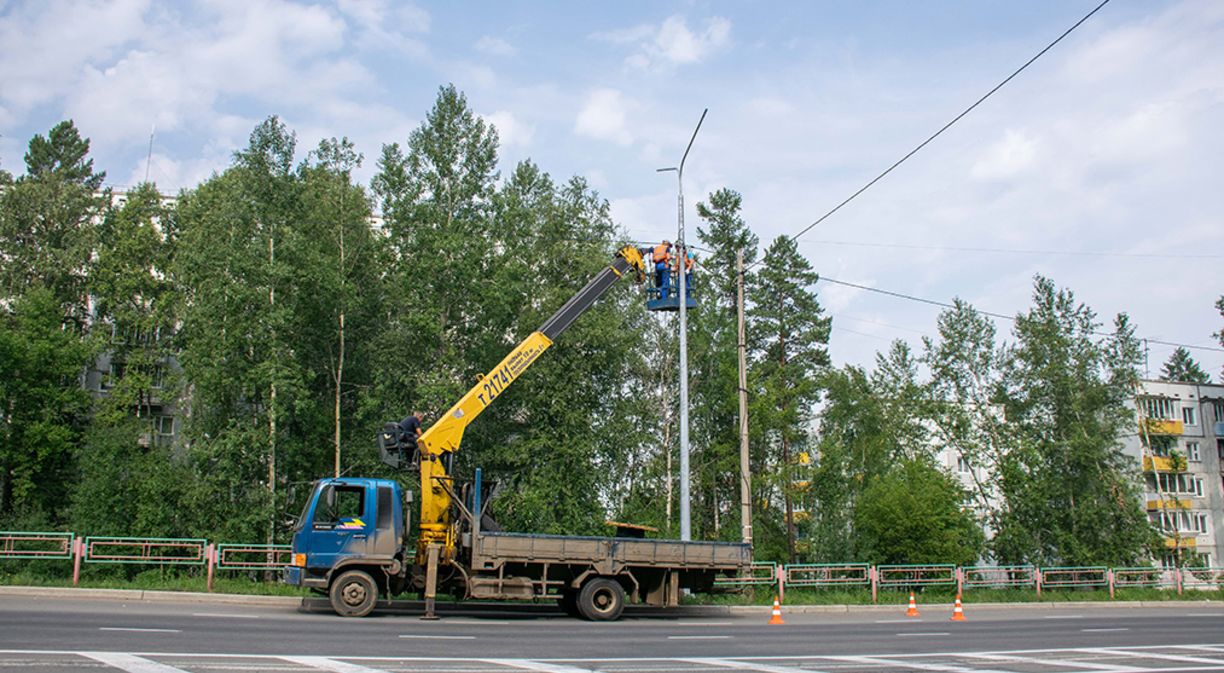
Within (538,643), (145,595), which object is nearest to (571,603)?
(538,643)

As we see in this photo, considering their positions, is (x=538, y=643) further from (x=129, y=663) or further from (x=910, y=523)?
(x=910, y=523)

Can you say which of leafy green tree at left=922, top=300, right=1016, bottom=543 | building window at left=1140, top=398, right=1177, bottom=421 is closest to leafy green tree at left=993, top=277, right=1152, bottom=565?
leafy green tree at left=922, top=300, right=1016, bottom=543

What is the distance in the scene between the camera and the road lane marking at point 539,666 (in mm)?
9580

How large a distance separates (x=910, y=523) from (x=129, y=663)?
29.5m

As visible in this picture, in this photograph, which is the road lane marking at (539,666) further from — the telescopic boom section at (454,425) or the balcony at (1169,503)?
the balcony at (1169,503)

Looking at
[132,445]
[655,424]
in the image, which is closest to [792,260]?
[655,424]

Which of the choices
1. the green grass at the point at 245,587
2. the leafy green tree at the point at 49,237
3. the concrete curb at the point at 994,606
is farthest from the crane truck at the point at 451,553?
the leafy green tree at the point at 49,237

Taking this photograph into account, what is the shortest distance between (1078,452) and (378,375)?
3435cm

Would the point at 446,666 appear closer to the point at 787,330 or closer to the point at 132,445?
the point at 132,445

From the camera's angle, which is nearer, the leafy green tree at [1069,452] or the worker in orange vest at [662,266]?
the worker in orange vest at [662,266]

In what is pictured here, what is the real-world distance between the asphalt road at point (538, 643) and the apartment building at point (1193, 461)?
45852 mm

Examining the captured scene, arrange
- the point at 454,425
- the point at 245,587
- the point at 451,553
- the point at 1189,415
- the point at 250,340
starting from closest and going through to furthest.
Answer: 1. the point at 451,553
2. the point at 454,425
3. the point at 245,587
4. the point at 250,340
5. the point at 1189,415

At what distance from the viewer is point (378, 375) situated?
1178 inches

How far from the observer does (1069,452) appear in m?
44.1
